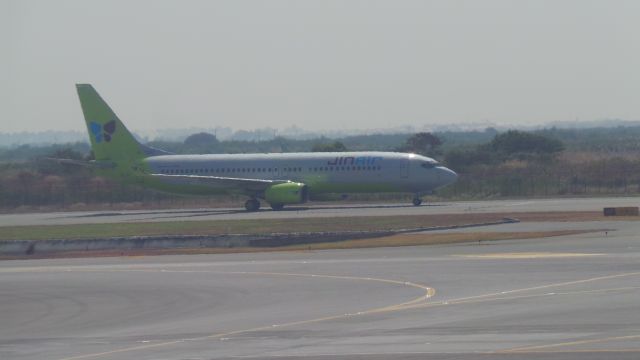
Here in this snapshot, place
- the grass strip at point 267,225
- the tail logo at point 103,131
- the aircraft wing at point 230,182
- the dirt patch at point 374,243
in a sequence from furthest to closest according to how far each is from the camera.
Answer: the tail logo at point 103,131, the aircraft wing at point 230,182, the grass strip at point 267,225, the dirt patch at point 374,243

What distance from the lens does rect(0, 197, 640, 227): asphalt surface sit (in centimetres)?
5481

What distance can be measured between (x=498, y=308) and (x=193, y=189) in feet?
150

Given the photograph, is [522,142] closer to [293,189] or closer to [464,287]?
[293,189]

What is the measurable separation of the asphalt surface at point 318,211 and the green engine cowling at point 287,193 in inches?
25.9

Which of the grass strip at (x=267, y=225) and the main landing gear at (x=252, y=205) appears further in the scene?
the main landing gear at (x=252, y=205)

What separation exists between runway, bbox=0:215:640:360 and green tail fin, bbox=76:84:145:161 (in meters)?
30.9

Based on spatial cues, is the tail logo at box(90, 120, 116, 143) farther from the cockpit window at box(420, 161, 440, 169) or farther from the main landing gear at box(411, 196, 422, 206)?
the cockpit window at box(420, 161, 440, 169)

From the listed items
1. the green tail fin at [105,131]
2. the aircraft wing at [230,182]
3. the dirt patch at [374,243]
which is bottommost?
the dirt patch at [374,243]

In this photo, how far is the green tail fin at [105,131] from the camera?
66.1 m

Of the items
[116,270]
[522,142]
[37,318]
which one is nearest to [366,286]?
[37,318]

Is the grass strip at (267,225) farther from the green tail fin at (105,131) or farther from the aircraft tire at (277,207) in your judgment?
the green tail fin at (105,131)

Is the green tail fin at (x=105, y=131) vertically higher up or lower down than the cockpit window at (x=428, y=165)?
higher up

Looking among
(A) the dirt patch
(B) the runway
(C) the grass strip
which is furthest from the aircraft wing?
(B) the runway

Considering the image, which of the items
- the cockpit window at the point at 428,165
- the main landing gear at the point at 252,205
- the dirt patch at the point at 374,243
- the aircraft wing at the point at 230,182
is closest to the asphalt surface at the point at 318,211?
the main landing gear at the point at 252,205
